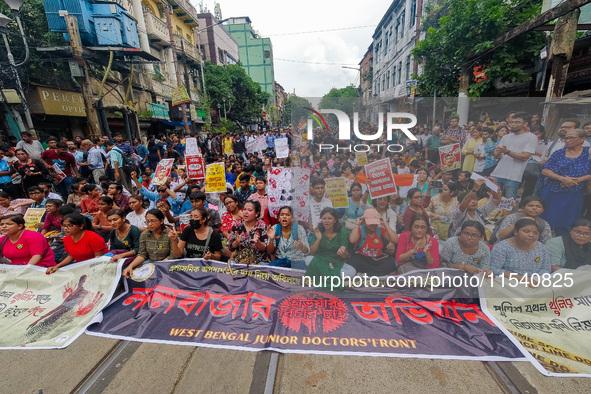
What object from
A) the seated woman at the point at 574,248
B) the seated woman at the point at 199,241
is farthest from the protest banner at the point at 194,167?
the seated woman at the point at 574,248

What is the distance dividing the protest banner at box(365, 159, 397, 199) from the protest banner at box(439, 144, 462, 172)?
2.60 ft

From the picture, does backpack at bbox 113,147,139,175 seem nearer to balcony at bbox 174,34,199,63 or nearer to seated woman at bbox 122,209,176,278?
seated woman at bbox 122,209,176,278

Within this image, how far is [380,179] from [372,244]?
802 millimetres

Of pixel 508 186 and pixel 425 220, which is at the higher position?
pixel 508 186

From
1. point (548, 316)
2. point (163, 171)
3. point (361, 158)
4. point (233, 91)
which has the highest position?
point (233, 91)

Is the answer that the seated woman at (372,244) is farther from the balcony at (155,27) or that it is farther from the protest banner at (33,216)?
the balcony at (155,27)

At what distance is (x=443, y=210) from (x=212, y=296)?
3063 millimetres

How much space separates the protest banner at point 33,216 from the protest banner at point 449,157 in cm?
654

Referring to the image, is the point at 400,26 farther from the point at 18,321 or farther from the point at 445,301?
the point at 18,321

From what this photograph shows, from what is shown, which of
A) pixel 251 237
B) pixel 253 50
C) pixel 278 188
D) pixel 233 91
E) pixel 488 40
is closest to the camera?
pixel 251 237

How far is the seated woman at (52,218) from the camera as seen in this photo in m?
4.65

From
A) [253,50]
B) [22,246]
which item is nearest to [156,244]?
[22,246]

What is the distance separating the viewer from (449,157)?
339cm

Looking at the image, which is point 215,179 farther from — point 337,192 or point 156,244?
point 337,192
